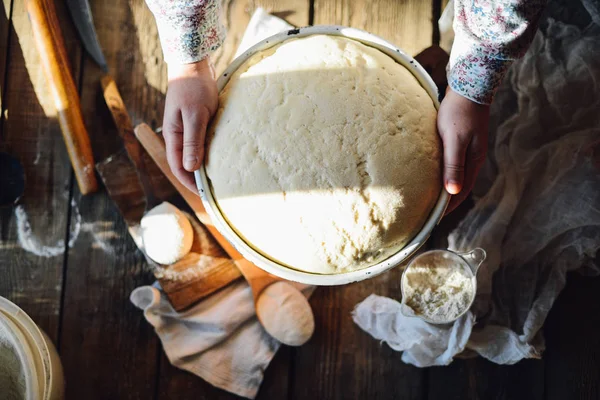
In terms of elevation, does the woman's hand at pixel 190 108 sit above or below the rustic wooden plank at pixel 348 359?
above

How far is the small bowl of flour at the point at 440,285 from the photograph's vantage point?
843 millimetres

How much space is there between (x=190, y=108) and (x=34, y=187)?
58 cm

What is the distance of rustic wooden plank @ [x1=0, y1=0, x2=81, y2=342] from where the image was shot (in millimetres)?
996

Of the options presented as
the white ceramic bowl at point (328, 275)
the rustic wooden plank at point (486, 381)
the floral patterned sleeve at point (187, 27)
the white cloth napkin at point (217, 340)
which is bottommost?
the rustic wooden plank at point (486, 381)

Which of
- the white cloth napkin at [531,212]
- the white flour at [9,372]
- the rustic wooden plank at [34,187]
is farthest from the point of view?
the rustic wooden plank at [34,187]

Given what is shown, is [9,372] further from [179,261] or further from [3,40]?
[3,40]

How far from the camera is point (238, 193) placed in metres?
0.60

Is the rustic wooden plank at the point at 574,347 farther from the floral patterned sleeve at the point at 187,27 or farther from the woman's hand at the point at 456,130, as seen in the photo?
the floral patterned sleeve at the point at 187,27

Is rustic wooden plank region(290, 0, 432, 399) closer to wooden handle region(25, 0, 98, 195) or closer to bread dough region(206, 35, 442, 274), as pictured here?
bread dough region(206, 35, 442, 274)

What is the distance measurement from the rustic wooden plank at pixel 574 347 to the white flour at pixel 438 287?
247mm

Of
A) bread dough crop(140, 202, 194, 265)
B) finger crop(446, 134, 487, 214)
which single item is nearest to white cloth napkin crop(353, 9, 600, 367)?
finger crop(446, 134, 487, 214)

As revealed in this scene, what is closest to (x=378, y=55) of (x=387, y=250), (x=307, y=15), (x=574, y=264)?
(x=387, y=250)

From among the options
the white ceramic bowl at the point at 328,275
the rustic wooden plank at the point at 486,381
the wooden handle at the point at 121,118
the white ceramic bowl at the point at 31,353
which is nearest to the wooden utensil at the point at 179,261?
the wooden handle at the point at 121,118

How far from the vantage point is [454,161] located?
612 mm
